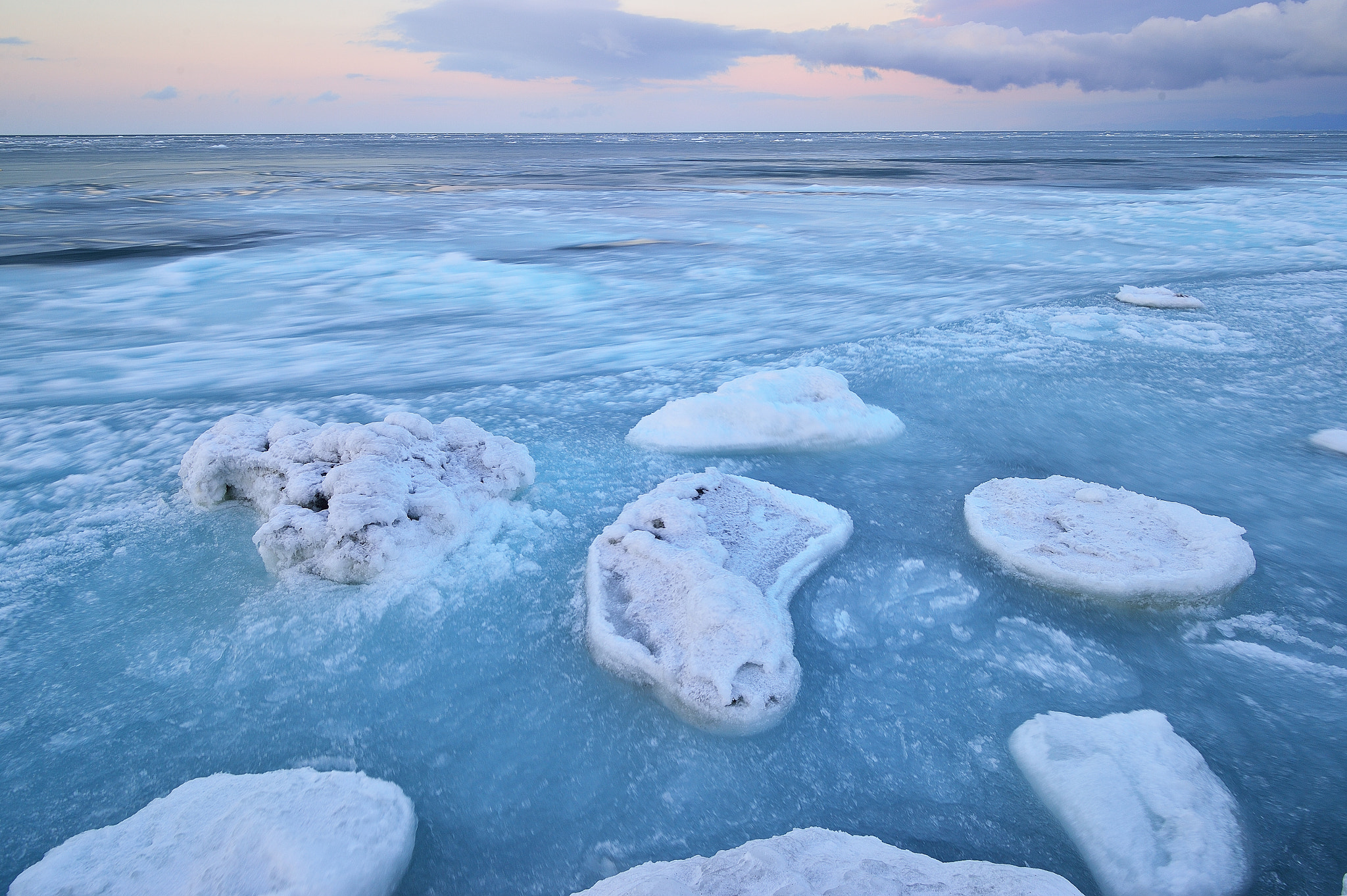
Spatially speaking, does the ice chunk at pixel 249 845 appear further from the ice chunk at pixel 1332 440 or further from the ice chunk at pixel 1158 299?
the ice chunk at pixel 1158 299

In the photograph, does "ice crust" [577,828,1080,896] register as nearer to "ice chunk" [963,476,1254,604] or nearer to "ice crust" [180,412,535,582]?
"ice chunk" [963,476,1254,604]

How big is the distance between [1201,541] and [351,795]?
2238 mm

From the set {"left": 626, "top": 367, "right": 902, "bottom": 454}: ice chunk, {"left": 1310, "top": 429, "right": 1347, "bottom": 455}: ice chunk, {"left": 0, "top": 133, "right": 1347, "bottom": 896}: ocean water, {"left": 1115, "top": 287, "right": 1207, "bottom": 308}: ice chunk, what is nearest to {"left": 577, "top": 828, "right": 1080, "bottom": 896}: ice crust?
{"left": 0, "top": 133, "right": 1347, "bottom": 896}: ocean water

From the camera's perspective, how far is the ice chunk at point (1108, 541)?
191 cm

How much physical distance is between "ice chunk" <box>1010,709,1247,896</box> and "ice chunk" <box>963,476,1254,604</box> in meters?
0.48

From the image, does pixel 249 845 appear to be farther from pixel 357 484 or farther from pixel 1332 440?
pixel 1332 440

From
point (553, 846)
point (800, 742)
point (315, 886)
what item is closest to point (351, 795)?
point (315, 886)

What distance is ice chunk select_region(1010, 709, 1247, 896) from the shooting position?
1.23 meters

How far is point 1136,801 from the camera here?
1.34 m

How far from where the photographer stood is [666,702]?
63.6 inches

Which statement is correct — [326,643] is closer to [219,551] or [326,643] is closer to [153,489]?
[219,551]

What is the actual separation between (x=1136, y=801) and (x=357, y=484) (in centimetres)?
207

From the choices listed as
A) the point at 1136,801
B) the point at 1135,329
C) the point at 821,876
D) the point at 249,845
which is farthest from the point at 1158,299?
the point at 249,845

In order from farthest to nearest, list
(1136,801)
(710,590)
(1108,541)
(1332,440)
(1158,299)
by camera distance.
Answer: (1158,299), (1332,440), (1108,541), (710,590), (1136,801)
